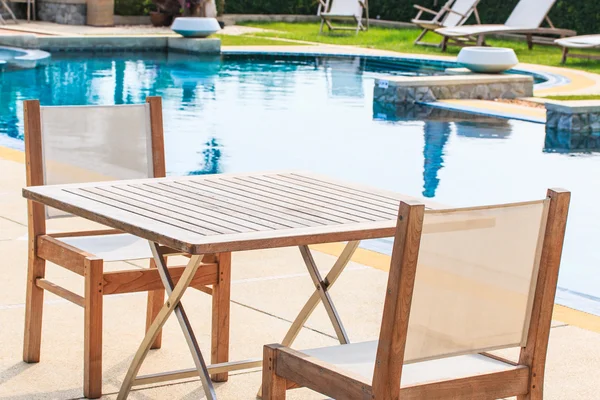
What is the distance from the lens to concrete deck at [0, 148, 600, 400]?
139 inches

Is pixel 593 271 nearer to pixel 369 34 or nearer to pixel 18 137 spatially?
pixel 18 137

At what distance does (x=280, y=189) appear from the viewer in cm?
354

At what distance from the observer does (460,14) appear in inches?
850

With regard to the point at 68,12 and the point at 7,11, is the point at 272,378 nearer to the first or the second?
the point at 68,12

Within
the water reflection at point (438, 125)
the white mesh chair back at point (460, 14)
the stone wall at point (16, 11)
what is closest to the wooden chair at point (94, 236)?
the water reflection at point (438, 125)

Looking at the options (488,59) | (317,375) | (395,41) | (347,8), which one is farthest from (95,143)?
(347,8)

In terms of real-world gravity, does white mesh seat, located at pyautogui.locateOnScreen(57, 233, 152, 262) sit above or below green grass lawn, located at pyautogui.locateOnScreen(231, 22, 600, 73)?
above

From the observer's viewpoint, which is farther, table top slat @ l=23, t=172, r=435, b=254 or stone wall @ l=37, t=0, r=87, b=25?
stone wall @ l=37, t=0, r=87, b=25

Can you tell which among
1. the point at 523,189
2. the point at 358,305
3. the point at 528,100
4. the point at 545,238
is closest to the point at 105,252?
the point at 358,305

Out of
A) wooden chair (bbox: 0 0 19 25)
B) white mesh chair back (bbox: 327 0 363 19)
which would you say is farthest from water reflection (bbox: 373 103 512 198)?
wooden chair (bbox: 0 0 19 25)

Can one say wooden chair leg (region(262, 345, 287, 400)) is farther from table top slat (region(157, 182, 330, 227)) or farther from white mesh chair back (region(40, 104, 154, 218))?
white mesh chair back (region(40, 104, 154, 218))

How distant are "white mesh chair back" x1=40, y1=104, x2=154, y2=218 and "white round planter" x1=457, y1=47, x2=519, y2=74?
11.3m

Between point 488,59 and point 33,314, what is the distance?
11811 millimetres

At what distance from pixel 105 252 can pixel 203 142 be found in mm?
7192
